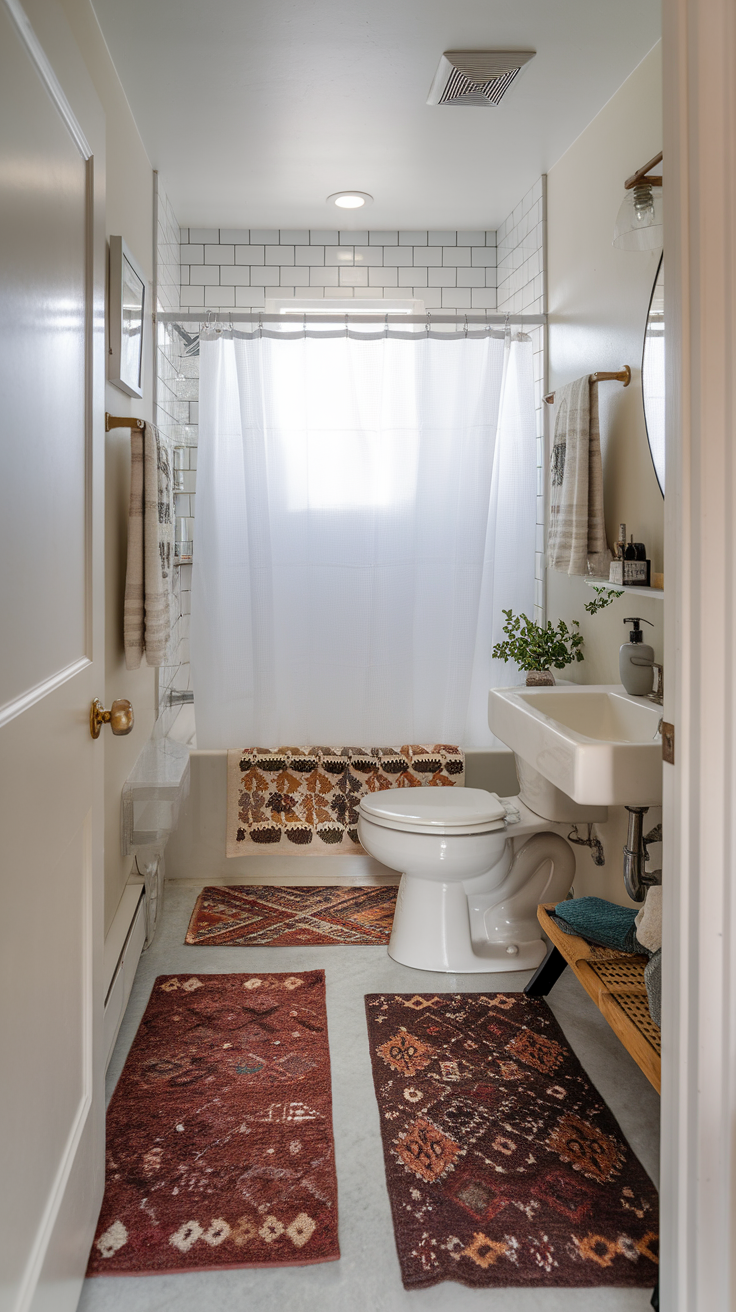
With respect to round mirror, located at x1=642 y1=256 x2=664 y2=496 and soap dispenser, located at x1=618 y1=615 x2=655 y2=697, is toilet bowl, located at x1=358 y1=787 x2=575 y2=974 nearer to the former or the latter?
soap dispenser, located at x1=618 y1=615 x2=655 y2=697

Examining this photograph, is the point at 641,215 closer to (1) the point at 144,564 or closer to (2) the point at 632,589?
(2) the point at 632,589

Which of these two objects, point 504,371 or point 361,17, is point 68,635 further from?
point 504,371

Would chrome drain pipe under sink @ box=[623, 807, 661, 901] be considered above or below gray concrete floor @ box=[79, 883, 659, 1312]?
above

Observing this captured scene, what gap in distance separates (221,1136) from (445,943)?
918 mm

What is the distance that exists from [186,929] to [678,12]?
2544 mm

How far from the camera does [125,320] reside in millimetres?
2395

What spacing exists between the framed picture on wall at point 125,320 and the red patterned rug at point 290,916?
1.63m

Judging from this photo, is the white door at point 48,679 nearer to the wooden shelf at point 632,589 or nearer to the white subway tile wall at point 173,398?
the wooden shelf at point 632,589

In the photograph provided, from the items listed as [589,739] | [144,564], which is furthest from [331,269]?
[589,739]

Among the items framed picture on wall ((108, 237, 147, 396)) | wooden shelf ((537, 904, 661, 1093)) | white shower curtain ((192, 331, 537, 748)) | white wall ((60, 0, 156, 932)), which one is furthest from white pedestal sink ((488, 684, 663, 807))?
framed picture on wall ((108, 237, 147, 396))

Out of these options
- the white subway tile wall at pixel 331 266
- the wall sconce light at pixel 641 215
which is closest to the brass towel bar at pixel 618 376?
the wall sconce light at pixel 641 215

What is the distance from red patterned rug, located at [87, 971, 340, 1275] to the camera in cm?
150

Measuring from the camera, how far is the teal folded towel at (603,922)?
1881 mm

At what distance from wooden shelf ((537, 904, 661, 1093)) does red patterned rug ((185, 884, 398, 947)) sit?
0.90 m
